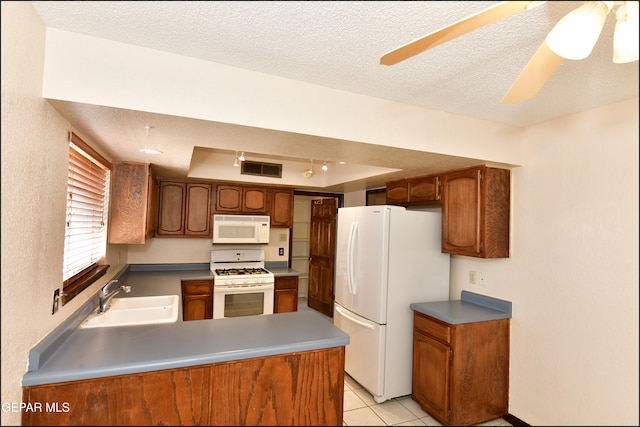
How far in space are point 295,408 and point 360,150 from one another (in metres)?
1.25

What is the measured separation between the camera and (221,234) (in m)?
3.31

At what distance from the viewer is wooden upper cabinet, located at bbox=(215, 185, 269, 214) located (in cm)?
339

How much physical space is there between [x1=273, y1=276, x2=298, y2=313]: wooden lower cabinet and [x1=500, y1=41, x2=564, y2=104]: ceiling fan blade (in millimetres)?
2948

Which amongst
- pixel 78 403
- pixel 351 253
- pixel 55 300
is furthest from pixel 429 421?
pixel 351 253

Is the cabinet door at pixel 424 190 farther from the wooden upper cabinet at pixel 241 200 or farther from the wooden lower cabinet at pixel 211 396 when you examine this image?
the wooden upper cabinet at pixel 241 200

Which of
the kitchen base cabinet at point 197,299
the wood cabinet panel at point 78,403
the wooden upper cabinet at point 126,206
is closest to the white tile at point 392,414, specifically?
the wood cabinet panel at point 78,403

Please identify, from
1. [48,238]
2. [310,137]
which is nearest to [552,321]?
[310,137]

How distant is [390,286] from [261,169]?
1.99 meters

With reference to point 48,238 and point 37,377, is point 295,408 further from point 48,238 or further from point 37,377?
point 48,238

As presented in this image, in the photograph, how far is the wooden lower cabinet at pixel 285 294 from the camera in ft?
11.1

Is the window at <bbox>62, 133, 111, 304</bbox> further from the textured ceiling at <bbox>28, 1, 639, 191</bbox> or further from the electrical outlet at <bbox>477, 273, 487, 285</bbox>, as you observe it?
the electrical outlet at <bbox>477, 273, 487, 285</bbox>

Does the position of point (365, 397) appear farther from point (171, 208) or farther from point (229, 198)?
point (171, 208)

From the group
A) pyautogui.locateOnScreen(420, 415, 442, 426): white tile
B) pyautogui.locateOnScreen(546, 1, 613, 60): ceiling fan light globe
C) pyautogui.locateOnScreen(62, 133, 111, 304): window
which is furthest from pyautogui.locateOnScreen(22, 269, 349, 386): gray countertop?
pyautogui.locateOnScreen(546, 1, 613, 60): ceiling fan light globe

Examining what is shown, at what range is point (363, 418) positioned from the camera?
2.75 ft
